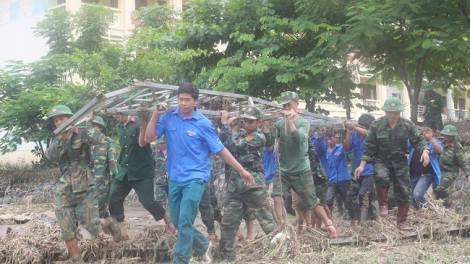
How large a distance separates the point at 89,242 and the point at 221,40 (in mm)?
7499

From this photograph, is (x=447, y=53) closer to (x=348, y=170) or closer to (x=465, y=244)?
(x=348, y=170)

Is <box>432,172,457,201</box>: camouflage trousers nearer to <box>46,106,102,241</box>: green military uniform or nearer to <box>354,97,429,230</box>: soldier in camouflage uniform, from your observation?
<box>354,97,429,230</box>: soldier in camouflage uniform

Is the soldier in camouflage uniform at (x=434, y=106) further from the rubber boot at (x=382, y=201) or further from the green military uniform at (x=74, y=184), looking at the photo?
the green military uniform at (x=74, y=184)

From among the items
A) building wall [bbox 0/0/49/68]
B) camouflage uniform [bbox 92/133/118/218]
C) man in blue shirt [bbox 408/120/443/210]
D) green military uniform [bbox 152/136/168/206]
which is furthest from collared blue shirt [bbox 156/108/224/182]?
building wall [bbox 0/0/49/68]

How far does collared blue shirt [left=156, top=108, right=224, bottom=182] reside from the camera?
562cm

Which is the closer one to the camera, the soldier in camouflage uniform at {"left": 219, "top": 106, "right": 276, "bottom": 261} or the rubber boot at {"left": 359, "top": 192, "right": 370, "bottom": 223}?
the soldier in camouflage uniform at {"left": 219, "top": 106, "right": 276, "bottom": 261}

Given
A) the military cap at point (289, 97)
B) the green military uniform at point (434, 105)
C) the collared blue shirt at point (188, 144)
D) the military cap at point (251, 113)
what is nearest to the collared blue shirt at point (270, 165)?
the military cap at point (289, 97)

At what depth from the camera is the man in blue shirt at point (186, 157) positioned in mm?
5516

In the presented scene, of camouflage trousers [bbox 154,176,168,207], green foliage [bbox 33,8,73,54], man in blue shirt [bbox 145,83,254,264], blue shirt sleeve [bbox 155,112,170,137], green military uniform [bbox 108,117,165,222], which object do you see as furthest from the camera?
green foliage [bbox 33,8,73,54]

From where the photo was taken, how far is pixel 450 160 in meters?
9.79

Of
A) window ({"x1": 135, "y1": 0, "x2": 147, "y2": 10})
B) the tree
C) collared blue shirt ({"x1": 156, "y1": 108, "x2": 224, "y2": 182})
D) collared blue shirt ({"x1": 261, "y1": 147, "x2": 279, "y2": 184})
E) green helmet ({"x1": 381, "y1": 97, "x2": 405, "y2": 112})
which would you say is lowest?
collared blue shirt ({"x1": 261, "y1": 147, "x2": 279, "y2": 184})

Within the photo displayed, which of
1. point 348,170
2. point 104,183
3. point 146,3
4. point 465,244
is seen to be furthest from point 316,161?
point 146,3

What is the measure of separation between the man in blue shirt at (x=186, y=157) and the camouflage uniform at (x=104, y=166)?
200 cm

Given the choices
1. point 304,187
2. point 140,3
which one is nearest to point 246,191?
point 304,187
